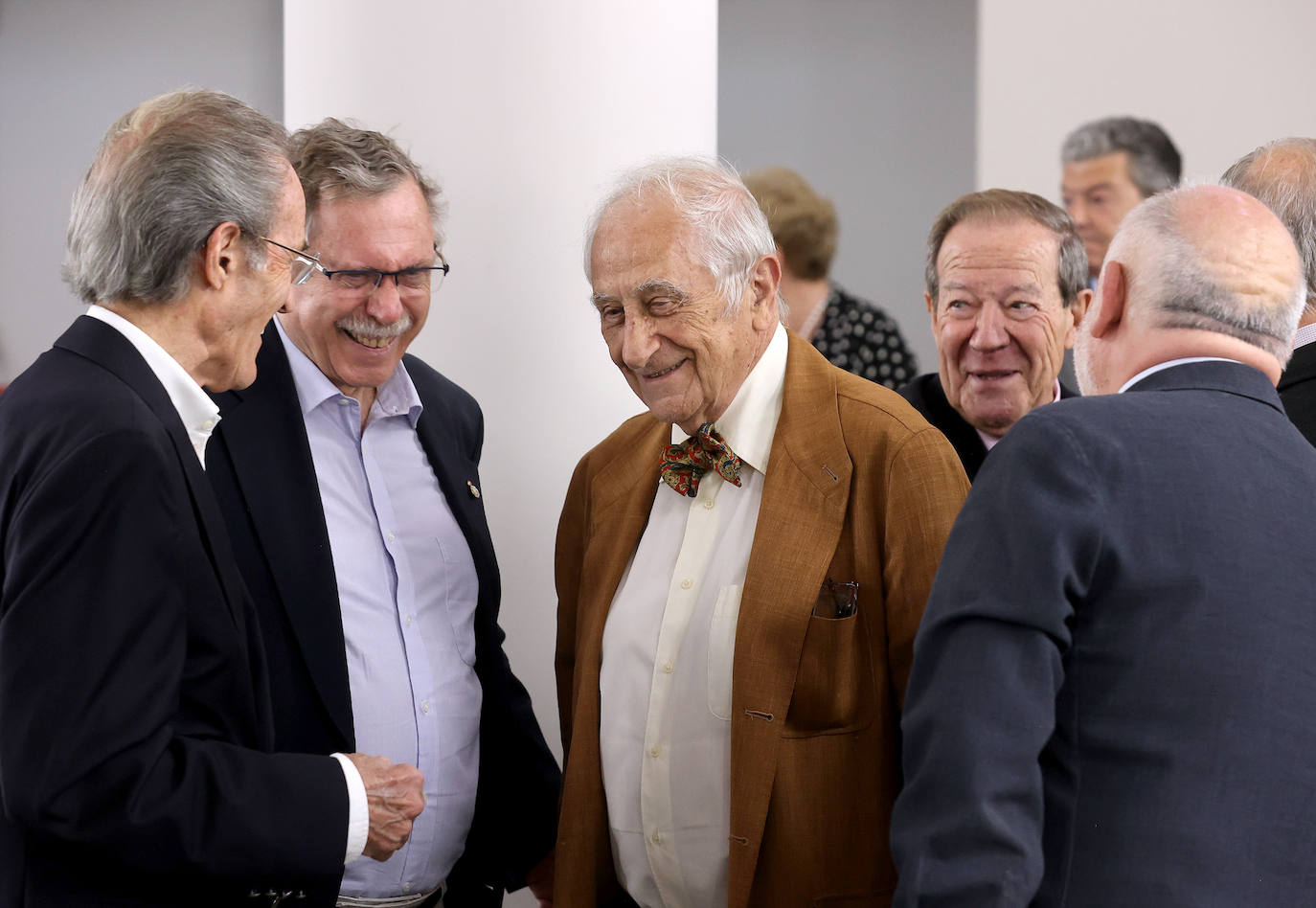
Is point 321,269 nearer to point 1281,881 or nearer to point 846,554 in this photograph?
point 846,554

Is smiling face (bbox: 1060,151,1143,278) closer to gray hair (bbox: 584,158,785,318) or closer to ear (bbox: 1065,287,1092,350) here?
ear (bbox: 1065,287,1092,350)

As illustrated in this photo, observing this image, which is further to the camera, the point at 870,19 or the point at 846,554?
the point at 870,19

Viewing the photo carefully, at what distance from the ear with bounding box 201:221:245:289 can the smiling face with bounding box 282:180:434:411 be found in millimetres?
480

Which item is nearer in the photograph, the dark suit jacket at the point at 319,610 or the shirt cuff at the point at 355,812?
the shirt cuff at the point at 355,812

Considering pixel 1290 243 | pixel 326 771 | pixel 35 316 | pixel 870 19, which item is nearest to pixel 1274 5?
pixel 870 19

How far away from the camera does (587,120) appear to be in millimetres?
2586

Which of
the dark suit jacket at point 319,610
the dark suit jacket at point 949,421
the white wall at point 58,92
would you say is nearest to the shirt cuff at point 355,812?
the dark suit jacket at point 319,610

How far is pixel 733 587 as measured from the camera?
76.6 inches

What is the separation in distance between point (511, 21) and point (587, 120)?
0.81ft

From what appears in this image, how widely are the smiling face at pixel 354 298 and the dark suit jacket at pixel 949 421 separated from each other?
43.4 inches

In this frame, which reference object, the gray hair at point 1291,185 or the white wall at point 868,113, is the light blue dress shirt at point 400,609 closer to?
the gray hair at point 1291,185

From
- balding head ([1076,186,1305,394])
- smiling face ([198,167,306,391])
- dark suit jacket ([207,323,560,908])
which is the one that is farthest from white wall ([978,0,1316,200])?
smiling face ([198,167,306,391])

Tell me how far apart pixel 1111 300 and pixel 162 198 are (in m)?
1.23

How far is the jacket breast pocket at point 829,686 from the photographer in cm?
184
